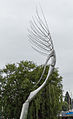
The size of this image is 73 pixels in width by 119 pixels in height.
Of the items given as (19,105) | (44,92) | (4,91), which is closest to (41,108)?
(44,92)

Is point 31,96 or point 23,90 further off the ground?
point 23,90

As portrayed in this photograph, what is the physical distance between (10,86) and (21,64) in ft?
8.90

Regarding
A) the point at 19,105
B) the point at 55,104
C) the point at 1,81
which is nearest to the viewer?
the point at 55,104

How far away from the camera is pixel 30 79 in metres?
25.8

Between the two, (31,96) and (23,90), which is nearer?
(31,96)

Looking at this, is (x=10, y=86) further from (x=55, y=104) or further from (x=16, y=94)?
(x=55, y=104)

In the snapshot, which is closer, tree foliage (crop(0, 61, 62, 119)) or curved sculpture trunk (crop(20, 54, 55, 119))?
curved sculpture trunk (crop(20, 54, 55, 119))

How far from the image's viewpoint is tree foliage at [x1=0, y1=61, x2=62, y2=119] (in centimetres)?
2148

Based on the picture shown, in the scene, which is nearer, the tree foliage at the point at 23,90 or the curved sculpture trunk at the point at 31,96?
the curved sculpture trunk at the point at 31,96

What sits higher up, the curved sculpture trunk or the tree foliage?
→ the tree foliage

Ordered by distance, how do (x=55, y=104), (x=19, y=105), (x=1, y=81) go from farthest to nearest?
(x=1, y=81) → (x=19, y=105) → (x=55, y=104)

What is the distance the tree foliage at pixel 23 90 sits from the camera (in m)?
21.5

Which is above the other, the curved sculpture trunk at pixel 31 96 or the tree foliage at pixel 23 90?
the tree foliage at pixel 23 90

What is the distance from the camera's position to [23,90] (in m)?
25.2
